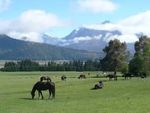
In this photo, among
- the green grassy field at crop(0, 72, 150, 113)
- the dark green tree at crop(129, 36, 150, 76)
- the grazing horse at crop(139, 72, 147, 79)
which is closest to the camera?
the green grassy field at crop(0, 72, 150, 113)

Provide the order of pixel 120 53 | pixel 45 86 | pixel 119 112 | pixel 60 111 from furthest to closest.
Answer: pixel 120 53
pixel 45 86
pixel 60 111
pixel 119 112

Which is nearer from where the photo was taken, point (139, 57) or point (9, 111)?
point (9, 111)

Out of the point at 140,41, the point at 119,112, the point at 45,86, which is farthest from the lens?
the point at 140,41

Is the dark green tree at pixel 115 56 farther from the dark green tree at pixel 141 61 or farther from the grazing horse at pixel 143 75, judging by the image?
the grazing horse at pixel 143 75

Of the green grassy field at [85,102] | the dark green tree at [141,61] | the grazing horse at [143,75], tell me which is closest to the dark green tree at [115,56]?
the dark green tree at [141,61]

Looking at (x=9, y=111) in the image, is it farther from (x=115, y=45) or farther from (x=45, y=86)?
(x=115, y=45)

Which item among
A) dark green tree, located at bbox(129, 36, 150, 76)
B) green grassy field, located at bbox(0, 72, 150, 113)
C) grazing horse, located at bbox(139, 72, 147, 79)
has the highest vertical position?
dark green tree, located at bbox(129, 36, 150, 76)

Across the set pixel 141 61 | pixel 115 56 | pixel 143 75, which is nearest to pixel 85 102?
pixel 143 75

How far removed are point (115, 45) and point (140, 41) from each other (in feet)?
53.3

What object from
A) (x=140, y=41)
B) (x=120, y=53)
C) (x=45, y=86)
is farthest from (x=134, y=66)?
(x=45, y=86)

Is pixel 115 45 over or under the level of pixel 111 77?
over

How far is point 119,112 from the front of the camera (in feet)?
94.9

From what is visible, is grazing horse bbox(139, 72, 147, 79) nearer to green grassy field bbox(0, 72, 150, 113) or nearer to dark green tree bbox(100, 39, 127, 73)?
dark green tree bbox(100, 39, 127, 73)

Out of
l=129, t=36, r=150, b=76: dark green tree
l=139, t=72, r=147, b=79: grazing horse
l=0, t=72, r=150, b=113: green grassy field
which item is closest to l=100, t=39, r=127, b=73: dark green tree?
l=129, t=36, r=150, b=76: dark green tree
